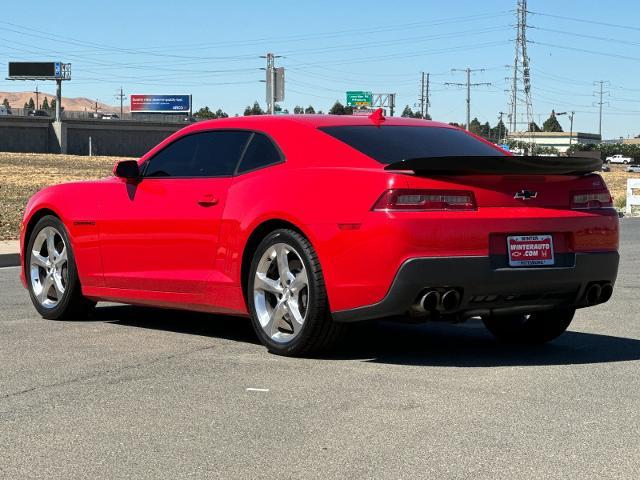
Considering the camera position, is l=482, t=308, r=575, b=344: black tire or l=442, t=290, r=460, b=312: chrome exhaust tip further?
l=482, t=308, r=575, b=344: black tire

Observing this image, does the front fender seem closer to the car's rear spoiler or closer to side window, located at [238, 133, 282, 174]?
side window, located at [238, 133, 282, 174]

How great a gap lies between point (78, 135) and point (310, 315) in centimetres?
13333

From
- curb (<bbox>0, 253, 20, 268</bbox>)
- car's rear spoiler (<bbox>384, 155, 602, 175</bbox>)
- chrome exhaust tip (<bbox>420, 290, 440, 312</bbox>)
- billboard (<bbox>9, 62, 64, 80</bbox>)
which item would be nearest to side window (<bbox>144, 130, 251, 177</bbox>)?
car's rear spoiler (<bbox>384, 155, 602, 175</bbox>)

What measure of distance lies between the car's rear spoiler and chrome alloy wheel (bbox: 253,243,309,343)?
922 millimetres

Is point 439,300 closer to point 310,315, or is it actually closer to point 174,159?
point 310,315

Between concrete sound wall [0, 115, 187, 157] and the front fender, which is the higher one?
concrete sound wall [0, 115, 187, 157]

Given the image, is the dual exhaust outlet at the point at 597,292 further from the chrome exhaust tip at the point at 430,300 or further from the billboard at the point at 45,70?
the billboard at the point at 45,70

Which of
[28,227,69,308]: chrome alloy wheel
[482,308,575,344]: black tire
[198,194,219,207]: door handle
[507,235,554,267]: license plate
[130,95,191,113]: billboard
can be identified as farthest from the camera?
[130,95,191,113]: billboard

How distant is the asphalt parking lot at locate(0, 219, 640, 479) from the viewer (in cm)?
457

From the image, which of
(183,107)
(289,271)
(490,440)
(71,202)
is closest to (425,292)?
(289,271)

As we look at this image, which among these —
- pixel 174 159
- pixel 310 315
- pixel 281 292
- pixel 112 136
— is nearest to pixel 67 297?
pixel 174 159

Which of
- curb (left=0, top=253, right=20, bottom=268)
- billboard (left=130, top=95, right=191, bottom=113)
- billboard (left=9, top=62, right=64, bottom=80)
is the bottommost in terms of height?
curb (left=0, top=253, right=20, bottom=268)

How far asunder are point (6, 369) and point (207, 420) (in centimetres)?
187

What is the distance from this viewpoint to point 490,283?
21.7ft
